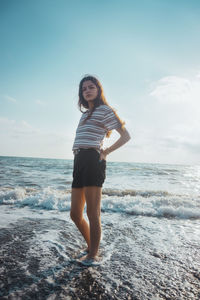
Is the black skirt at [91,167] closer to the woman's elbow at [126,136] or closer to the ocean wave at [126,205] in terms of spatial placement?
the woman's elbow at [126,136]

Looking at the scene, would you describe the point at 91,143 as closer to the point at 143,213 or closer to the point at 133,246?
the point at 133,246

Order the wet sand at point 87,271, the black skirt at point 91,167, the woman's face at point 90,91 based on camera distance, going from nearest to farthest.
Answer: the wet sand at point 87,271 → the black skirt at point 91,167 → the woman's face at point 90,91

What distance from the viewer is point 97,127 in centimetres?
238

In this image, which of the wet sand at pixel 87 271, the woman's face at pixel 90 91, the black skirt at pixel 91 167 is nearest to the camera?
the wet sand at pixel 87 271

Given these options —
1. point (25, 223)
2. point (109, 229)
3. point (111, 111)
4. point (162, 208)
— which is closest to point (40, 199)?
point (25, 223)

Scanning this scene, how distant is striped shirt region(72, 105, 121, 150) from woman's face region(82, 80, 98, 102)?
0.24m

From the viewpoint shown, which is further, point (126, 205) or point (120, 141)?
point (126, 205)

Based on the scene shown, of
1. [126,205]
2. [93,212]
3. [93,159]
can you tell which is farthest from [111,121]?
[126,205]

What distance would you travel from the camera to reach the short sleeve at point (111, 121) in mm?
2346

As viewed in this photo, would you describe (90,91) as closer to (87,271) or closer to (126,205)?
(87,271)

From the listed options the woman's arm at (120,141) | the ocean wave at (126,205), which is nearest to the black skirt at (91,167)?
the woman's arm at (120,141)

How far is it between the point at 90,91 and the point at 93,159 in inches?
38.0

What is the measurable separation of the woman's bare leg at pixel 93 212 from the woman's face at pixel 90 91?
4.02ft

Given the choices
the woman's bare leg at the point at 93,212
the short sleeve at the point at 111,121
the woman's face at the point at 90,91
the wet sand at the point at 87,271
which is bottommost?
the wet sand at the point at 87,271
